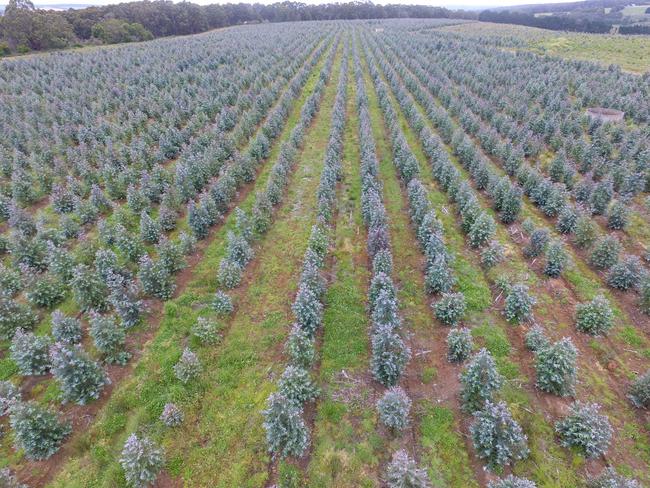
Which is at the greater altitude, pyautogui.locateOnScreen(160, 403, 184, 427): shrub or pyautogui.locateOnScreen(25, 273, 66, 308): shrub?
pyautogui.locateOnScreen(25, 273, 66, 308): shrub

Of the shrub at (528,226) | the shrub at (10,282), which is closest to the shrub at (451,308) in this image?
the shrub at (528,226)

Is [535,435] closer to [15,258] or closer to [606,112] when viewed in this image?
[15,258]

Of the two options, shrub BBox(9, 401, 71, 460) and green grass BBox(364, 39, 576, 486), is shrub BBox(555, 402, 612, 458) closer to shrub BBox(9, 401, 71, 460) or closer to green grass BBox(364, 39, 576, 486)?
green grass BBox(364, 39, 576, 486)

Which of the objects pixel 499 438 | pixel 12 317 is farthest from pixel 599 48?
pixel 12 317

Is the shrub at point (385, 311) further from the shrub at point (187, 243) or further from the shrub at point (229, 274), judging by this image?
the shrub at point (187, 243)

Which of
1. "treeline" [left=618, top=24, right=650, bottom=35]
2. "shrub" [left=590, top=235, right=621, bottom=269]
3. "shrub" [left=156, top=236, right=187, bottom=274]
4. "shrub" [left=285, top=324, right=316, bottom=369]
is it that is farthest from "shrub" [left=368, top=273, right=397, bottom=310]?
"treeline" [left=618, top=24, right=650, bottom=35]

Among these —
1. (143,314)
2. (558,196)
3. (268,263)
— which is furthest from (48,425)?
(558,196)

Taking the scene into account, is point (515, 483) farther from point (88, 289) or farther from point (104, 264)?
point (104, 264)
